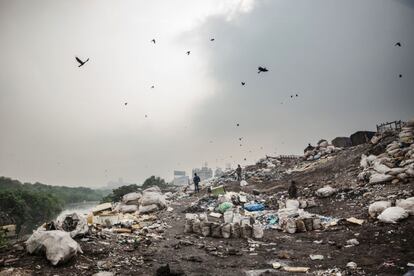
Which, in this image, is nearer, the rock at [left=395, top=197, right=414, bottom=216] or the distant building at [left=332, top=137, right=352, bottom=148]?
the rock at [left=395, top=197, right=414, bottom=216]

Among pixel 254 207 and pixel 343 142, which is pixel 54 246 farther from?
pixel 343 142

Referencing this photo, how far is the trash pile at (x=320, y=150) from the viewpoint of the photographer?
17.1 meters

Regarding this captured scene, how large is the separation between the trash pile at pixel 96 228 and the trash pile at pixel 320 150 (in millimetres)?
11801

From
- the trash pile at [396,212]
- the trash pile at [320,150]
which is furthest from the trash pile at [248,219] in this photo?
the trash pile at [320,150]

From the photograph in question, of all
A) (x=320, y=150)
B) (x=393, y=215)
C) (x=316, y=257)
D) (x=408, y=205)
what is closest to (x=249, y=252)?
(x=316, y=257)

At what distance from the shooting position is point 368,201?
24.0ft

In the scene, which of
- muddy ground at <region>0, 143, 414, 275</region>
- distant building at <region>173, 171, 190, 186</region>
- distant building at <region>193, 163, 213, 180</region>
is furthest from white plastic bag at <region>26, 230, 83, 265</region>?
distant building at <region>193, 163, 213, 180</region>

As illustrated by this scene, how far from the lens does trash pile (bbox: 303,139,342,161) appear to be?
17.1 meters

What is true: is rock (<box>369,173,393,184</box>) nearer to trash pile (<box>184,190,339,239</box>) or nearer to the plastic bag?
trash pile (<box>184,190,339,239</box>)

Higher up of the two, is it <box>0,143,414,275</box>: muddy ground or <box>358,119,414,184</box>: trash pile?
<box>358,119,414,184</box>: trash pile

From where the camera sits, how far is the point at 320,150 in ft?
59.9

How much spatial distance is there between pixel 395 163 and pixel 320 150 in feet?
30.8

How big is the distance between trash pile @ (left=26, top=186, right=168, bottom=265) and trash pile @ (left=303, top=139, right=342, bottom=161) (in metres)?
11.8

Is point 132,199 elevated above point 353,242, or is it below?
above
